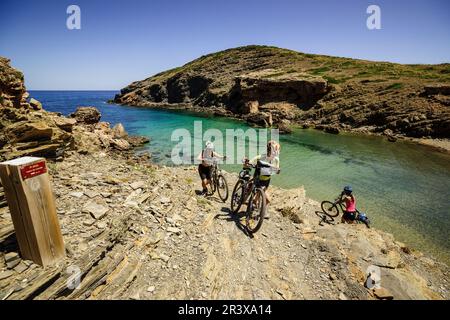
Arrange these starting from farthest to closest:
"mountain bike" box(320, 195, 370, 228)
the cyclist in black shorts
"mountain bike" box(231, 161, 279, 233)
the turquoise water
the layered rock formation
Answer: the turquoise water, "mountain bike" box(320, 195, 370, 228), the layered rock formation, the cyclist in black shorts, "mountain bike" box(231, 161, 279, 233)

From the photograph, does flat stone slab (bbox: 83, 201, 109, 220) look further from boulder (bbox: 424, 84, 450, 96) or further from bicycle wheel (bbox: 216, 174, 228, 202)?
boulder (bbox: 424, 84, 450, 96)

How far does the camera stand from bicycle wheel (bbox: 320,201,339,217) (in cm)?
1222

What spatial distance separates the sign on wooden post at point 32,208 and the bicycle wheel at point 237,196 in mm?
5442

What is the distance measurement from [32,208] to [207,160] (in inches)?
259

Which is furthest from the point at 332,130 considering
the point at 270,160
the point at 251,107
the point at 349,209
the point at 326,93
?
the point at 270,160

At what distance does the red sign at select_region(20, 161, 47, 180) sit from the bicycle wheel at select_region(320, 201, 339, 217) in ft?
38.8

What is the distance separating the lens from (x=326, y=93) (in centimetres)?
5469

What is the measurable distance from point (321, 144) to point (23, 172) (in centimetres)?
3272

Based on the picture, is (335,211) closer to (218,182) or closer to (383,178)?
(218,182)

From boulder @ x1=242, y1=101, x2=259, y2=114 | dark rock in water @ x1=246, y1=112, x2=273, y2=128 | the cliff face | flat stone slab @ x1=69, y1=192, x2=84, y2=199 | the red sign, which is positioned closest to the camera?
the red sign

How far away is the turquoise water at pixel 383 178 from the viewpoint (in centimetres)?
1193

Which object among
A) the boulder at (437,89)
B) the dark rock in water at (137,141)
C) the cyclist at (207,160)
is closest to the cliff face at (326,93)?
the boulder at (437,89)

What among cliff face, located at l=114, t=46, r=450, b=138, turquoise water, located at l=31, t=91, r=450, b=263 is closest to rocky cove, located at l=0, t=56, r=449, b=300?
turquoise water, located at l=31, t=91, r=450, b=263

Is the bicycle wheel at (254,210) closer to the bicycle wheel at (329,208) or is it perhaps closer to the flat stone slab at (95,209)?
the flat stone slab at (95,209)
